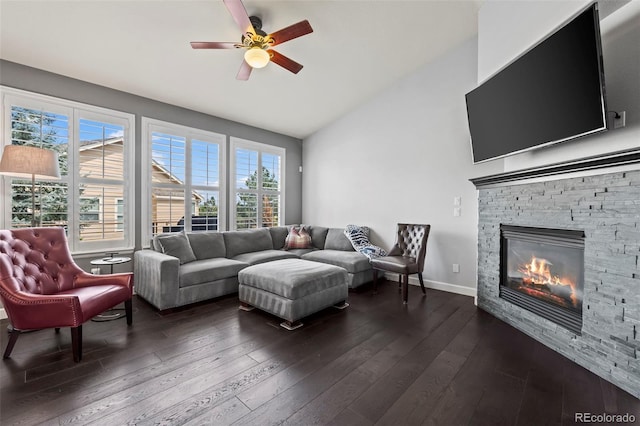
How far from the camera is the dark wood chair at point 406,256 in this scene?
349 cm

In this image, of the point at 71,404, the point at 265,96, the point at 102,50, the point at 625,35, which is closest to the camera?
the point at 71,404

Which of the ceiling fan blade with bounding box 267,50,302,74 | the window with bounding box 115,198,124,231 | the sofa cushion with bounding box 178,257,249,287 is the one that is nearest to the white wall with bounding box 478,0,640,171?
the ceiling fan blade with bounding box 267,50,302,74

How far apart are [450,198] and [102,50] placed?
181 inches

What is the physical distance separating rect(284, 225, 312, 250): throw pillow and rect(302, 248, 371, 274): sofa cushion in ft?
1.65

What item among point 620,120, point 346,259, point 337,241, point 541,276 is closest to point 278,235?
point 337,241

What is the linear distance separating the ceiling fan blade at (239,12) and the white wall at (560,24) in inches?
103

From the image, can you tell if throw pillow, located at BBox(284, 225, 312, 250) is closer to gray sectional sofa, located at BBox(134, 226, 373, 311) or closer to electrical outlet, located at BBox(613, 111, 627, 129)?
gray sectional sofa, located at BBox(134, 226, 373, 311)

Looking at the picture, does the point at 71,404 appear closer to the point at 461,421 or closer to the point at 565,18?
the point at 461,421

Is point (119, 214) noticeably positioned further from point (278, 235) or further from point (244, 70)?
point (244, 70)

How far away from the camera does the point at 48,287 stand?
2494mm

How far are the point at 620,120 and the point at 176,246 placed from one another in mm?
4494

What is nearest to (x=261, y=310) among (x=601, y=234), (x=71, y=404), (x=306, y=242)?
(x=71, y=404)

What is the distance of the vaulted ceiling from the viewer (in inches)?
104

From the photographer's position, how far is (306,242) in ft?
16.6
